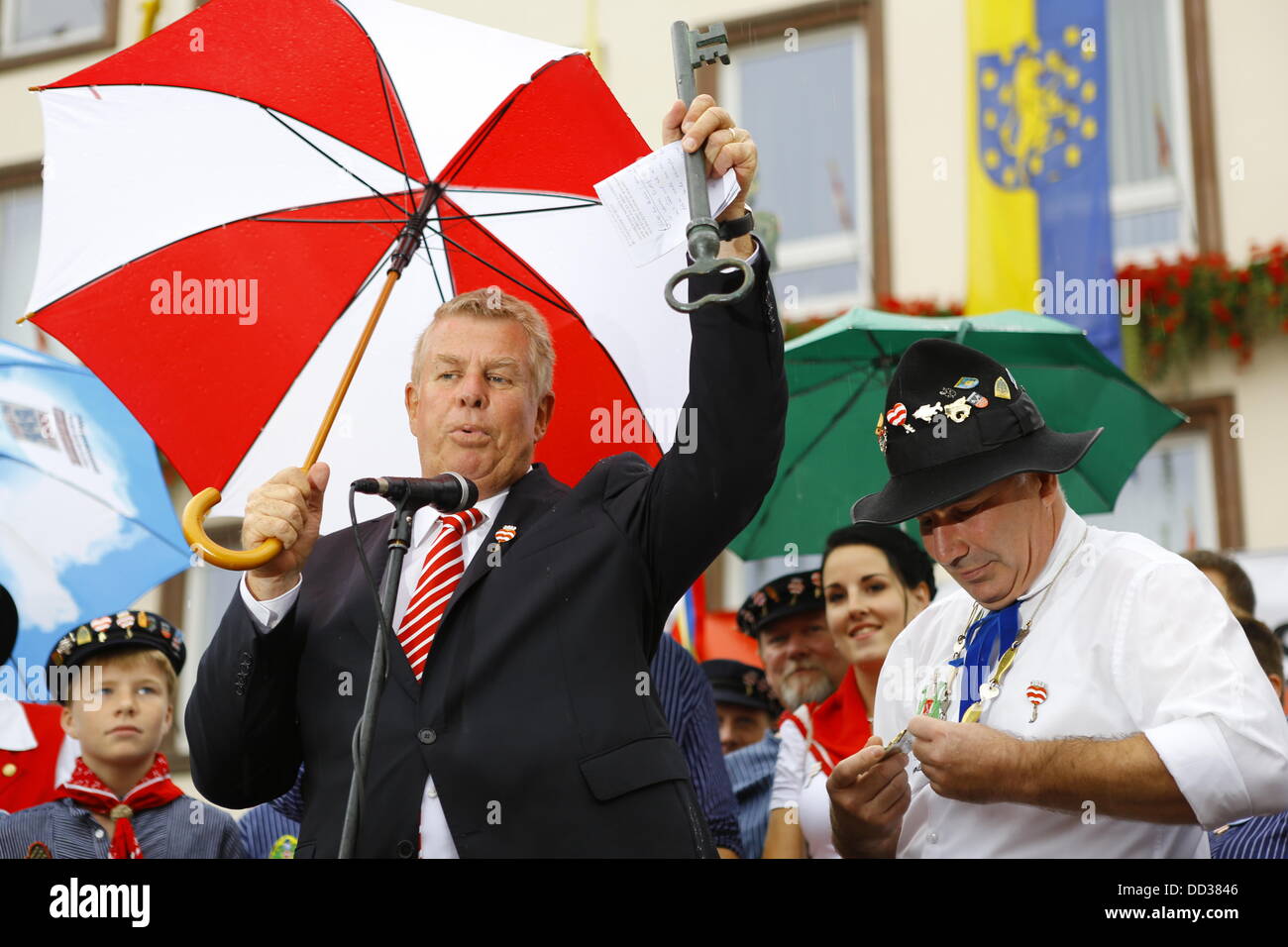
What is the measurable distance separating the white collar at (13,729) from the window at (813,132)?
6.37m

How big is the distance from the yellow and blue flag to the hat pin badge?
4.28 m

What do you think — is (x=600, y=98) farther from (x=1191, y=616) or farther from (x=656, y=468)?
(x=1191, y=616)

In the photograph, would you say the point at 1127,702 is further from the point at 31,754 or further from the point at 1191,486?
the point at 1191,486

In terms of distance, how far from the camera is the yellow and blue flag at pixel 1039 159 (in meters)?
6.89

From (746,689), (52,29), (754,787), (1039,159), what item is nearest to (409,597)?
(754,787)

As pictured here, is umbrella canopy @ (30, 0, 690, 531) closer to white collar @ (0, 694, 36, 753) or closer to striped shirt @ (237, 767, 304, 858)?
striped shirt @ (237, 767, 304, 858)

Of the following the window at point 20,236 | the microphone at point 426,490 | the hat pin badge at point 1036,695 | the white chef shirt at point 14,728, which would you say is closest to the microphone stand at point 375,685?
the microphone at point 426,490

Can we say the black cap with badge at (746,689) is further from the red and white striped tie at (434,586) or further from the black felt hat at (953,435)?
the red and white striped tie at (434,586)

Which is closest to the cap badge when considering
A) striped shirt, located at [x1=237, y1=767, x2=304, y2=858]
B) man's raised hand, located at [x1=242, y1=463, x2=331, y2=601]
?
man's raised hand, located at [x1=242, y1=463, x2=331, y2=601]

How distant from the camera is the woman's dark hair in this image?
177 inches

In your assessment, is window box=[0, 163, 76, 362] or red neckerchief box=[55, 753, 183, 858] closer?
red neckerchief box=[55, 753, 183, 858]

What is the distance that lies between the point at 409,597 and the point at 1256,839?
2083mm

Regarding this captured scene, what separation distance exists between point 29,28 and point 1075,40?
7259mm
